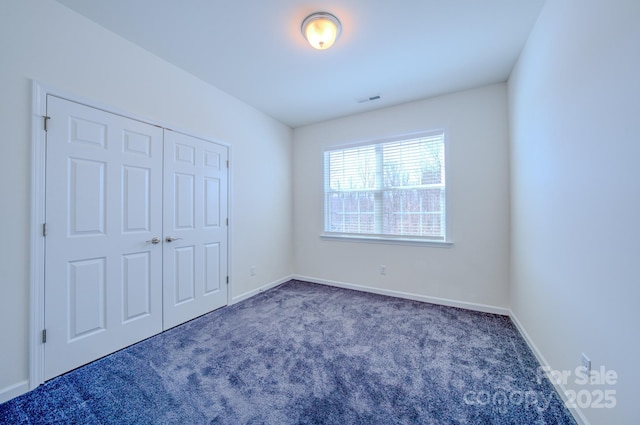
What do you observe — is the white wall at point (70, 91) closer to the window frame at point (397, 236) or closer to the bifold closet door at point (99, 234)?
the bifold closet door at point (99, 234)

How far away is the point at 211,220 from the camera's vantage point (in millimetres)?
2930

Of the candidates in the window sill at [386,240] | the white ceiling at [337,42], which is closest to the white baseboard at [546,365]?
the window sill at [386,240]

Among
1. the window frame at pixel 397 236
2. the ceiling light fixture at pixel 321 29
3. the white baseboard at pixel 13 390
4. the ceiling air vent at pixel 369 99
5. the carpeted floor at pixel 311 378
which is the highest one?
the ceiling air vent at pixel 369 99

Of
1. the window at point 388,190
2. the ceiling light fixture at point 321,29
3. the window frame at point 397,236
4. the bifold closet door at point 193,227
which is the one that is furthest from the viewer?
the window at point 388,190

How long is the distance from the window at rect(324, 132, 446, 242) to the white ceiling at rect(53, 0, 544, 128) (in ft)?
2.49

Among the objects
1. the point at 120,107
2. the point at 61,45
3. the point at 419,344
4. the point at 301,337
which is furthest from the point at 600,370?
the point at 61,45

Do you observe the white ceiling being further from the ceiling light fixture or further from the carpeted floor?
the carpeted floor

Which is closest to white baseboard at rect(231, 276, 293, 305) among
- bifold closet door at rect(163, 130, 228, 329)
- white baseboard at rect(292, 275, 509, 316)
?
bifold closet door at rect(163, 130, 228, 329)

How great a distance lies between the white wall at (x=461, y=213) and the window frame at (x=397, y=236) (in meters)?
0.05

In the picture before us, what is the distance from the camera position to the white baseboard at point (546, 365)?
4.41 feet

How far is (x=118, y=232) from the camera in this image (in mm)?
2102

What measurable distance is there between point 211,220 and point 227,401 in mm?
1944

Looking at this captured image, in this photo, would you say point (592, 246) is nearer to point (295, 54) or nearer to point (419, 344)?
point (419, 344)

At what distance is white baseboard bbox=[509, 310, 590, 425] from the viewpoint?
1.34 meters
